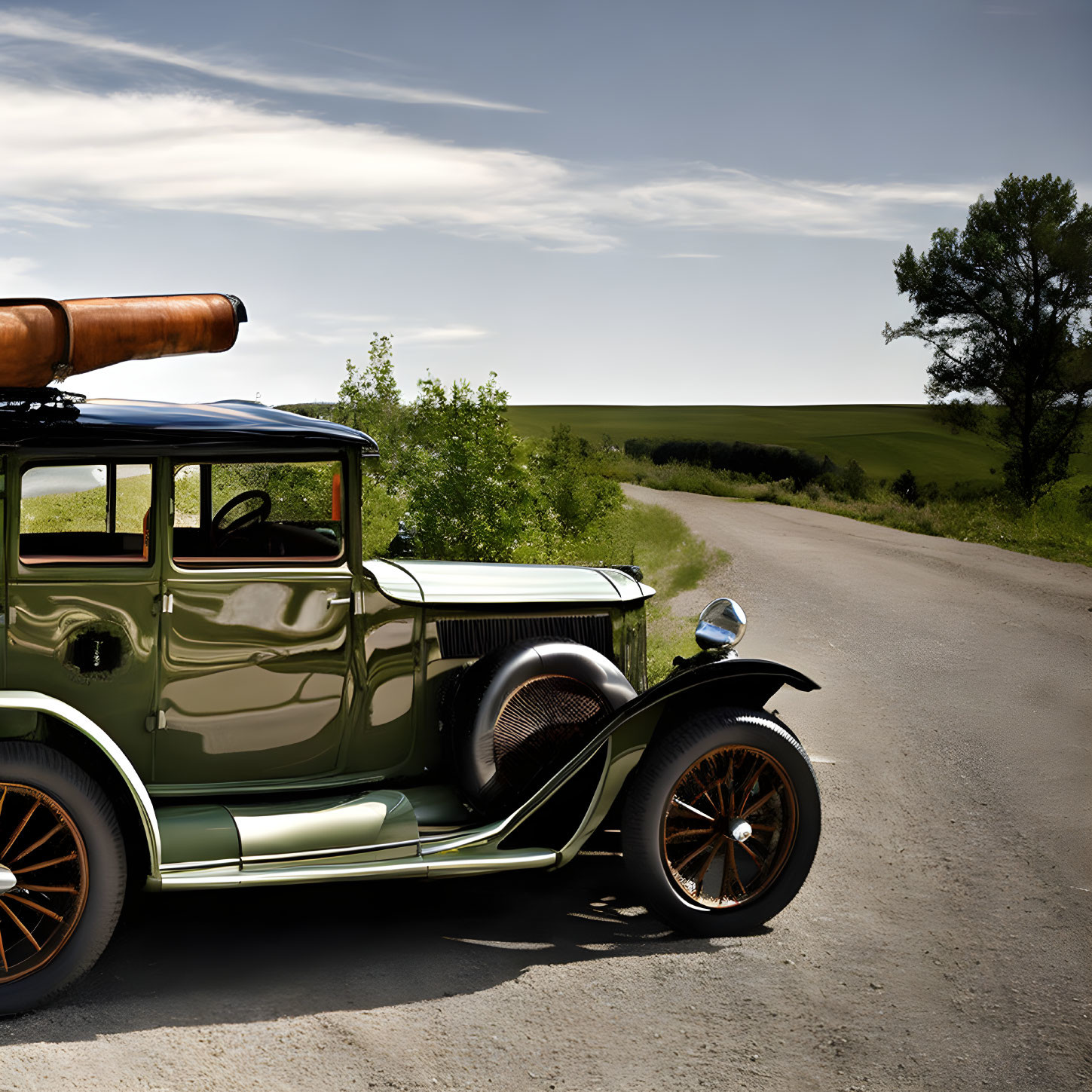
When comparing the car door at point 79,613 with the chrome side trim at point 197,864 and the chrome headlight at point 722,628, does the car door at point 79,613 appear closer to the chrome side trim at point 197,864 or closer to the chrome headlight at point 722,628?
the chrome side trim at point 197,864

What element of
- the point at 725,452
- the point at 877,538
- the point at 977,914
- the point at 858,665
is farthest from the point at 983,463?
the point at 977,914

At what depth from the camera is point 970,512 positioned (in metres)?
28.1

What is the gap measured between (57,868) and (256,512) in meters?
1.86

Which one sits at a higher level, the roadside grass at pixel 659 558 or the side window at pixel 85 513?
the side window at pixel 85 513

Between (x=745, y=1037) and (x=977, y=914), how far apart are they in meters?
1.85

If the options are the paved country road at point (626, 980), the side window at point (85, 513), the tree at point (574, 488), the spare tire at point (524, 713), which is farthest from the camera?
the tree at point (574, 488)

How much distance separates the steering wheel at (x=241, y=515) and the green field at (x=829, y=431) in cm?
3469

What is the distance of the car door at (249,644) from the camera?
456 cm

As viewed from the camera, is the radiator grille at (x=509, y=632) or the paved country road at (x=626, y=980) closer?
the paved country road at (x=626, y=980)

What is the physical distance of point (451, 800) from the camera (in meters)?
4.97

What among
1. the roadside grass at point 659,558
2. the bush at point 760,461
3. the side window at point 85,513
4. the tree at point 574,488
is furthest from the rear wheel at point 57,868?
the bush at point 760,461

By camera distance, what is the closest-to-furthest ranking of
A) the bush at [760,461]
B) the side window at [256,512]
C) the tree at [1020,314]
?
the side window at [256,512]
the tree at [1020,314]
the bush at [760,461]

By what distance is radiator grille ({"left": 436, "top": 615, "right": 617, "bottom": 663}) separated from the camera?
17.0 ft

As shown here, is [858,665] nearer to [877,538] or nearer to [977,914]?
[977,914]
